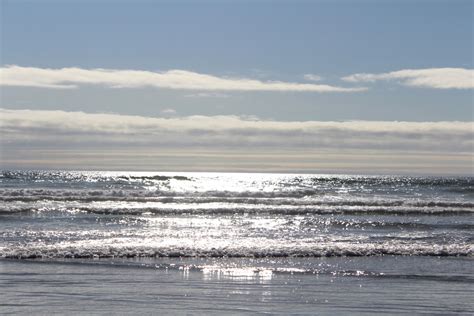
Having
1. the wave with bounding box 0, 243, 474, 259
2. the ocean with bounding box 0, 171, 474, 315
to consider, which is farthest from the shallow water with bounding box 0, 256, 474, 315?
the wave with bounding box 0, 243, 474, 259

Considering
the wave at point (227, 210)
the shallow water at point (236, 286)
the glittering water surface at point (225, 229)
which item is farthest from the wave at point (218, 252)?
the wave at point (227, 210)

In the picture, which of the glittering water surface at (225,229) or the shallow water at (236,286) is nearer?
the shallow water at (236,286)

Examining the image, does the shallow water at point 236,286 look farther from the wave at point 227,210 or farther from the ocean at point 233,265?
the wave at point 227,210

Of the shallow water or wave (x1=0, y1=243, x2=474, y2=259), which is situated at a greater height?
wave (x1=0, y1=243, x2=474, y2=259)

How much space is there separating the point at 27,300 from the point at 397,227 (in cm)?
1734

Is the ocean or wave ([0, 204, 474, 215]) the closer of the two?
the ocean

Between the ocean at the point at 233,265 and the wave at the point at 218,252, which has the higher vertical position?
the wave at the point at 218,252

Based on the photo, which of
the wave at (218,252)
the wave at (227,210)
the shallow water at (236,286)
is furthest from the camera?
the wave at (227,210)

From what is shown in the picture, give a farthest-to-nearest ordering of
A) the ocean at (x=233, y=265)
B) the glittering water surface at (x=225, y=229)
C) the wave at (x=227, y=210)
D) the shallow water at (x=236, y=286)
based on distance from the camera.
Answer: the wave at (x=227, y=210), the glittering water surface at (x=225, y=229), the ocean at (x=233, y=265), the shallow water at (x=236, y=286)

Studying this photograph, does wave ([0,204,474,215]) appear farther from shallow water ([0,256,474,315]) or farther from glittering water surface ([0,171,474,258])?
shallow water ([0,256,474,315])

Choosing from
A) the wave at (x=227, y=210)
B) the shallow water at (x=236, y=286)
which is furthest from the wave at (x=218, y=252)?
the wave at (x=227, y=210)

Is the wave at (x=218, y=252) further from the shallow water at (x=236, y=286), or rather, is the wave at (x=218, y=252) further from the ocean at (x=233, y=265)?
the shallow water at (x=236, y=286)

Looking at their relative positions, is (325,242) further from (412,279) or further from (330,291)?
(330,291)

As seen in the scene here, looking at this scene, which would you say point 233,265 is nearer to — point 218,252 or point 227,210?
point 218,252
